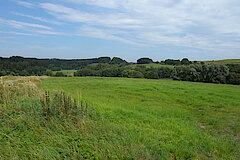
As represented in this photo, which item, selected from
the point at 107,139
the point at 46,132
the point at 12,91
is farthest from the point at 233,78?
the point at 46,132

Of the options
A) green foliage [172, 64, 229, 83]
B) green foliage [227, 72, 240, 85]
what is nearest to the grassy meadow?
green foliage [172, 64, 229, 83]

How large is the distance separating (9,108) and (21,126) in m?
2.34

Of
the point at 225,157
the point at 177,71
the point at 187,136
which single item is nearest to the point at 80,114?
the point at 187,136

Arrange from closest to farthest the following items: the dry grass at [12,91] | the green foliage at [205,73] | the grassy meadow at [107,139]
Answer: the grassy meadow at [107,139] < the dry grass at [12,91] < the green foliage at [205,73]

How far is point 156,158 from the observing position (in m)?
4.09

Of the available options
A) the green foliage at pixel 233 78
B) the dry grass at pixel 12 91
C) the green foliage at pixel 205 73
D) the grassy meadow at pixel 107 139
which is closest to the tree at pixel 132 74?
the green foliage at pixel 205 73

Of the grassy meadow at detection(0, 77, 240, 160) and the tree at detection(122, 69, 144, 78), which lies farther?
the tree at detection(122, 69, 144, 78)

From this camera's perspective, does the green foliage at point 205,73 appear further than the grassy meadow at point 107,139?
Yes

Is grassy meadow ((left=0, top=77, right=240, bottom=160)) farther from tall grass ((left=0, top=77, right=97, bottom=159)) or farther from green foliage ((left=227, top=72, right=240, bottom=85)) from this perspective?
green foliage ((left=227, top=72, right=240, bottom=85))

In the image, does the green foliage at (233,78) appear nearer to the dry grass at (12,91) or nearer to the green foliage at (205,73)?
the green foliage at (205,73)

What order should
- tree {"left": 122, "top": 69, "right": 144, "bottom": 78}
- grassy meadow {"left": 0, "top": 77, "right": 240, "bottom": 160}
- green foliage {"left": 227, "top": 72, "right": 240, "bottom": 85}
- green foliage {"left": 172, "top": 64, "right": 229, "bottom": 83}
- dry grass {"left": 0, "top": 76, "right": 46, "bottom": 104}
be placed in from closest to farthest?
grassy meadow {"left": 0, "top": 77, "right": 240, "bottom": 160}, dry grass {"left": 0, "top": 76, "right": 46, "bottom": 104}, green foliage {"left": 227, "top": 72, "right": 240, "bottom": 85}, green foliage {"left": 172, "top": 64, "right": 229, "bottom": 83}, tree {"left": 122, "top": 69, "right": 144, "bottom": 78}

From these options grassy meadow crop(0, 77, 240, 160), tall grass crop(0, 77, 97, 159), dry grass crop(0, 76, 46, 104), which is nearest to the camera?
tall grass crop(0, 77, 97, 159)

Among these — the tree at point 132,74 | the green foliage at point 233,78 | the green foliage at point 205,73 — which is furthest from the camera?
the tree at point 132,74

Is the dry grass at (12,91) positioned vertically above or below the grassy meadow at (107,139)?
above
